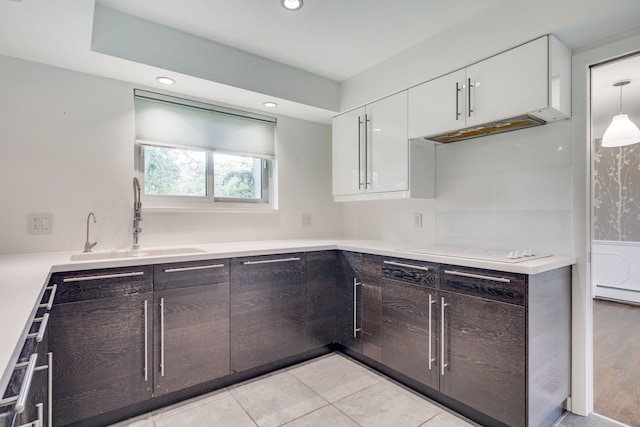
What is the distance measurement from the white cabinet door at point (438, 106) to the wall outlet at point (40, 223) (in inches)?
93.2

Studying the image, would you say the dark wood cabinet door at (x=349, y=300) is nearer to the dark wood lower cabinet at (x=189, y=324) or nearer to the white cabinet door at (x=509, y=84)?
the dark wood lower cabinet at (x=189, y=324)

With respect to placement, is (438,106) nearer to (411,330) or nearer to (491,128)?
(491,128)

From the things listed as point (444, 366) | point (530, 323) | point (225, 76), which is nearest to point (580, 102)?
point (530, 323)

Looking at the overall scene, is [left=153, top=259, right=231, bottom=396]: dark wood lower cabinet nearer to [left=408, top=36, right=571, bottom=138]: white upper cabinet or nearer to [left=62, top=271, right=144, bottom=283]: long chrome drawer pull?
[left=62, top=271, right=144, bottom=283]: long chrome drawer pull

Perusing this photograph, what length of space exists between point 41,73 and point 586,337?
138 inches

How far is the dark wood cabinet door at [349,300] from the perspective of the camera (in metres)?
2.44

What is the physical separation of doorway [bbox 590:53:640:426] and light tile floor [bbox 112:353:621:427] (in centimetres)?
44

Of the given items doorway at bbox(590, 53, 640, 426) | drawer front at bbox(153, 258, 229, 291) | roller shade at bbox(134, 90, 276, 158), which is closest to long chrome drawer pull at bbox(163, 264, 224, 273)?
drawer front at bbox(153, 258, 229, 291)

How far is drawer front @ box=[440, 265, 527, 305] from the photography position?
1566 mm

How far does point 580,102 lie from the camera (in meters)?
1.87

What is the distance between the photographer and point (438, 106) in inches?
86.4

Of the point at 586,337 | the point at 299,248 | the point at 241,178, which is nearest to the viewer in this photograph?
the point at 586,337

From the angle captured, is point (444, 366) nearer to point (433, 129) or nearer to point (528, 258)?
point (528, 258)

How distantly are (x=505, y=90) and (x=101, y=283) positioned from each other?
7.71 feet
